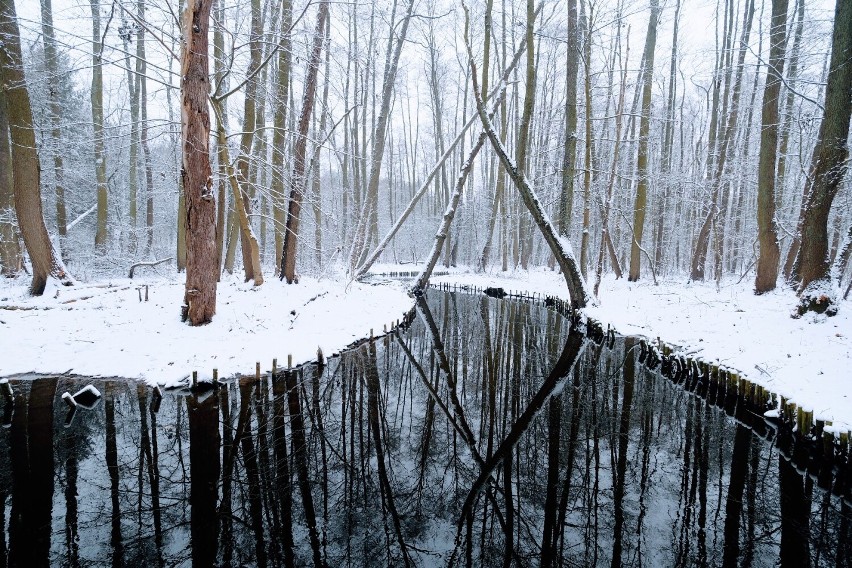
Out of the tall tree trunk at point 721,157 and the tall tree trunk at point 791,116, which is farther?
the tall tree trunk at point 721,157

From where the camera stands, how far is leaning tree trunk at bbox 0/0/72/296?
10141 millimetres

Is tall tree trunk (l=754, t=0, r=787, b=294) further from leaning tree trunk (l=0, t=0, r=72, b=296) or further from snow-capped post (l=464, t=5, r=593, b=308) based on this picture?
leaning tree trunk (l=0, t=0, r=72, b=296)

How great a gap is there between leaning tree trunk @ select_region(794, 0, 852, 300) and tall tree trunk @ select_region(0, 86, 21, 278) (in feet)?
62.7

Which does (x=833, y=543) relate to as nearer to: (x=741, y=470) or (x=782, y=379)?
(x=741, y=470)

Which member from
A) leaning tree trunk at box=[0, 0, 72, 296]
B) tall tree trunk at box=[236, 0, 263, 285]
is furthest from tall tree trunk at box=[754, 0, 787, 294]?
leaning tree trunk at box=[0, 0, 72, 296]

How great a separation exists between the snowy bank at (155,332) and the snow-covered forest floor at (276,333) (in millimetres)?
24

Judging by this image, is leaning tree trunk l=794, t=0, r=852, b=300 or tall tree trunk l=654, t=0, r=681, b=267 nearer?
leaning tree trunk l=794, t=0, r=852, b=300

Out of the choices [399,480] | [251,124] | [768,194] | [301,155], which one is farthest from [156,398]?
[768,194]

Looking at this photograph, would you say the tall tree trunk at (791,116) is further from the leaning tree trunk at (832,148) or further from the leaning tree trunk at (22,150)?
the leaning tree trunk at (22,150)

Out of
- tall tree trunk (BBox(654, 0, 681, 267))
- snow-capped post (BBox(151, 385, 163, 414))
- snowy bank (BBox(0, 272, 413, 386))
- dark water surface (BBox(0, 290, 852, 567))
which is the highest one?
tall tree trunk (BBox(654, 0, 681, 267))

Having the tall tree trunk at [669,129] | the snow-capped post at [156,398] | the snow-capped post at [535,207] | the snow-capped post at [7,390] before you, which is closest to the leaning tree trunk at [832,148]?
the snow-capped post at [535,207]

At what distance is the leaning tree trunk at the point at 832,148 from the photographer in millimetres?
7902

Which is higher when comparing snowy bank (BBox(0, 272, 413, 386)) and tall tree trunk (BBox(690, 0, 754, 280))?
tall tree trunk (BBox(690, 0, 754, 280))

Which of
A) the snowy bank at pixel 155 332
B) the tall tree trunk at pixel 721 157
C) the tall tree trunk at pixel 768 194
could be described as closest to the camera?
the snowy bank at pixel 155 332
